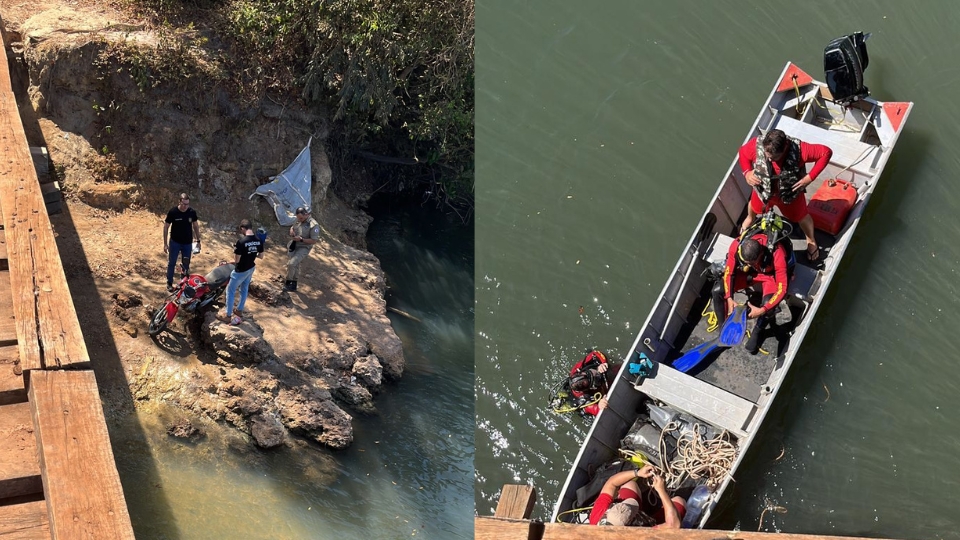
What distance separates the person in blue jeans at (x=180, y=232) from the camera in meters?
10.3

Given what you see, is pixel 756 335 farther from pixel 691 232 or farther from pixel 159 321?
pixel 159 321

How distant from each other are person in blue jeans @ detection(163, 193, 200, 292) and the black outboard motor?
760cm

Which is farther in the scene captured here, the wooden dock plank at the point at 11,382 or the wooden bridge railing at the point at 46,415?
the wooden dock plank at the point at 11,382

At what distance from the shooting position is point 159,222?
12.1m

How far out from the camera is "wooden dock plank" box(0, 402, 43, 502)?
15.1 feet

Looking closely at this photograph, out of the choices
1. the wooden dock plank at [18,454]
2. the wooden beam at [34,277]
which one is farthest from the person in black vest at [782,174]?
the wooden dock plank at [18,454]

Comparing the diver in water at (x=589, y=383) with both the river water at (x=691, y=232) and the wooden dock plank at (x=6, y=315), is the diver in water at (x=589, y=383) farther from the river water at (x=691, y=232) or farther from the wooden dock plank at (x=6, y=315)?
the wooden dock plank at (x=6, y=315)

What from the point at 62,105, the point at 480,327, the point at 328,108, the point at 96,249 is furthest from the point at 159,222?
the point at 480,327

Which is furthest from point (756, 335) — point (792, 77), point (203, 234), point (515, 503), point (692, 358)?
point (203, 234)

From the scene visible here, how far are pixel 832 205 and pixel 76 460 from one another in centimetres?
776

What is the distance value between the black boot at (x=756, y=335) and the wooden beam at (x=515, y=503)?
4.83 metres

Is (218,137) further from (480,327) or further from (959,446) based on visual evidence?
(959,446)

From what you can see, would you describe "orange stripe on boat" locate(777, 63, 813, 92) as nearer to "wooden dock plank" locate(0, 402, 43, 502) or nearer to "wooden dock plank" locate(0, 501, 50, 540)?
"wooden dock plank" locate(0, 402, 43, 502)

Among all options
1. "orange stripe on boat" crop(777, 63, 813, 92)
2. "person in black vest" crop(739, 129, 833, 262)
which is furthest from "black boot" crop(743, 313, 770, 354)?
"orange stripe on boat" crop(777, 63, 813, 92)
